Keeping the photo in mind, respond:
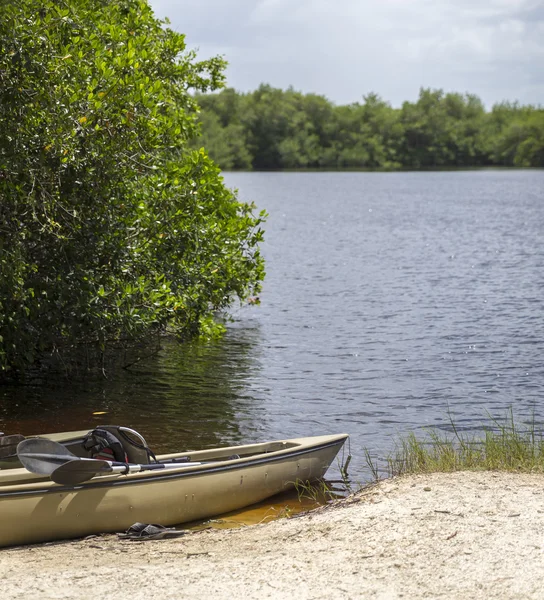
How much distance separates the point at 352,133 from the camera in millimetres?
173625

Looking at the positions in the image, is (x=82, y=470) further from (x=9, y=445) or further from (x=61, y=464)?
(x=9, y=445)

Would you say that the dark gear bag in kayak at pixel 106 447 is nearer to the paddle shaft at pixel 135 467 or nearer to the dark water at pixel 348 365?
the paddle shaft at pixel 135 467

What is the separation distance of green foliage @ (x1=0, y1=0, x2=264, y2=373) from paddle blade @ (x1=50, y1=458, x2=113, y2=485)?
14.9 ft

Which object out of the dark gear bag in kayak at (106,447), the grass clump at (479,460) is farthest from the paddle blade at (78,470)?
the grass clump at (479,460)

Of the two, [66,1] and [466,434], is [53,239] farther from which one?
[466,434]

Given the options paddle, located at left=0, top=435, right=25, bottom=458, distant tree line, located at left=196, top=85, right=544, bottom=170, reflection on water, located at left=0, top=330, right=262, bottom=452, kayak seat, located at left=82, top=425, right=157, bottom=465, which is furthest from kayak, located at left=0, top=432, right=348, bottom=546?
distant tree line, located at left=196, top=85, right=544, bottom=170

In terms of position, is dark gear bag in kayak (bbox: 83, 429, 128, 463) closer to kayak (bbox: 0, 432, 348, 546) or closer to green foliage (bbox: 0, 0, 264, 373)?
kayak (bbox: 0, 432, 348, 546)

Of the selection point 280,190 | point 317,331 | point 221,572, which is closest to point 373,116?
point 280,190

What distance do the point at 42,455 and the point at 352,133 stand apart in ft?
555

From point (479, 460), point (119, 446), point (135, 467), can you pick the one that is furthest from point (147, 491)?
point (479, 460)

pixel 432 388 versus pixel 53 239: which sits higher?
pixel 53 239

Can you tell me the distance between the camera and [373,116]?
588 feet

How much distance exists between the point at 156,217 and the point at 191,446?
424 centimetres

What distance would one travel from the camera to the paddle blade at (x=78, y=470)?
8.71m
